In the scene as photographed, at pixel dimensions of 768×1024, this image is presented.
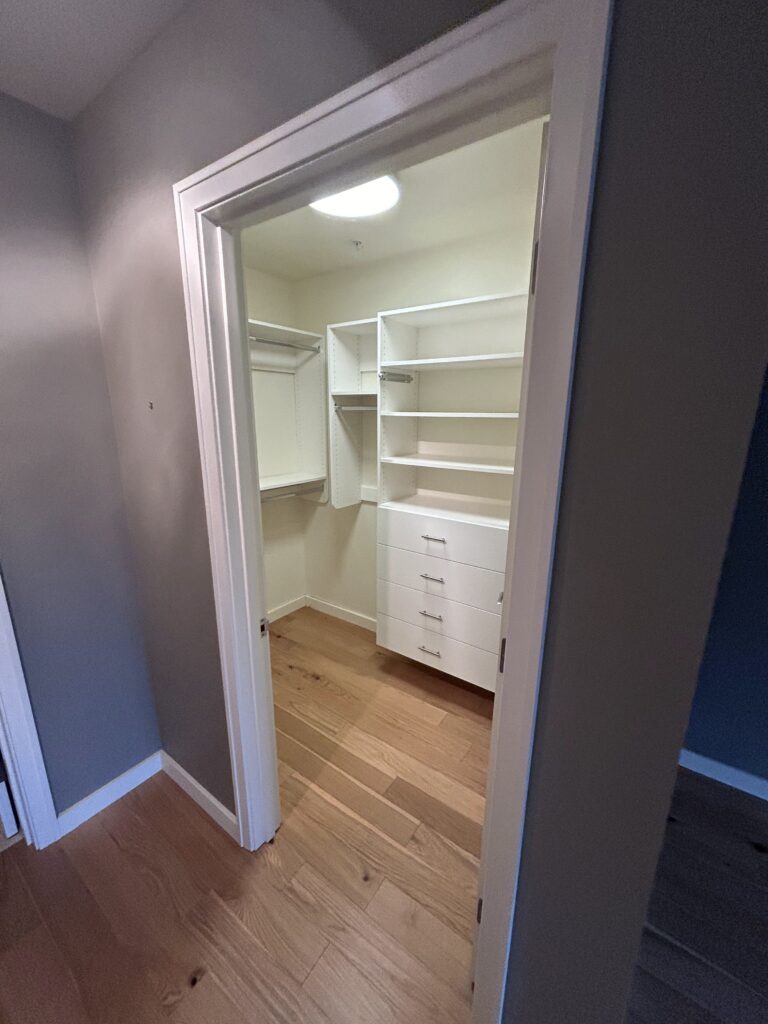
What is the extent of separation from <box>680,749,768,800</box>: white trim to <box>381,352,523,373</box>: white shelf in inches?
58.8

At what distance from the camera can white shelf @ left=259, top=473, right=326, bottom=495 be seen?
7.94 ft

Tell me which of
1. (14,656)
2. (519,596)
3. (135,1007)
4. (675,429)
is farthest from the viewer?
(14,656)

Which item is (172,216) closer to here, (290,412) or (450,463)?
(450,463)

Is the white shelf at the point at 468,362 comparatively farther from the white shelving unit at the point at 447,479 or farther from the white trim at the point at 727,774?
the white trim at the point at 727,774

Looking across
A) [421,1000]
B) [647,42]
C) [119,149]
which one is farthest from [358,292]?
[421,1000]

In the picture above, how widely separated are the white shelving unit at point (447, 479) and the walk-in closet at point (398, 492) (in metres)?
0.01

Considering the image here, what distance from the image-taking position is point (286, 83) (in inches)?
30.7

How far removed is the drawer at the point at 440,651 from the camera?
2.10 meters

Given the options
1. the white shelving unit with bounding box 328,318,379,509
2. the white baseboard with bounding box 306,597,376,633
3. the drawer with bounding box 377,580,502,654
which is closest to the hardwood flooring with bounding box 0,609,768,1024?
the drawer with bounding box 377,580,502,654

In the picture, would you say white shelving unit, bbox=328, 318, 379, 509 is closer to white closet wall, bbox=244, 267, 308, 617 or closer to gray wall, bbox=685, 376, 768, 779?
white closet wall, bbox=244, 267, 308, 617

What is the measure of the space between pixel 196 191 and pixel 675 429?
1.17m

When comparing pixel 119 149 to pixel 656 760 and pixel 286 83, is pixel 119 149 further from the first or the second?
pixel 656 760

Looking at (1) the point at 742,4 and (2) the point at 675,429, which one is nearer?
(1) the point at 742,4

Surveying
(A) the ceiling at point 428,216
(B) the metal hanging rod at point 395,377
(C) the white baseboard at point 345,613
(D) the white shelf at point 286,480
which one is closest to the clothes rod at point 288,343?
(A) the ceiling at point 428,216
